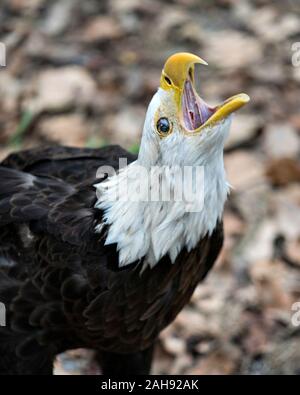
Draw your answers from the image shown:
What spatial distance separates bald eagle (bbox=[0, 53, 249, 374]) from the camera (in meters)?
2.74

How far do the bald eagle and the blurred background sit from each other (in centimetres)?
73

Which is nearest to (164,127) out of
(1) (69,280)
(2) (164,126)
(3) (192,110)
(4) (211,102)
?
(2) (164,126)

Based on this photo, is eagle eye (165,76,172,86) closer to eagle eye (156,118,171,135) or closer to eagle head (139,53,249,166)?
eagle head (139,53,249,166)

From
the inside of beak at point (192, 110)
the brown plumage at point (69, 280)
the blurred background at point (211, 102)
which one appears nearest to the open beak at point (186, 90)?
the inside of beak at point (192, 110)

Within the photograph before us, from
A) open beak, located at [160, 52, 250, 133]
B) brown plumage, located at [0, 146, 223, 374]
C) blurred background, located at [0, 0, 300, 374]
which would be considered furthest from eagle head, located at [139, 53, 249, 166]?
blurred background, located at [0, 0, 300, 374]

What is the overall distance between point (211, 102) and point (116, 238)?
2536 millimetres

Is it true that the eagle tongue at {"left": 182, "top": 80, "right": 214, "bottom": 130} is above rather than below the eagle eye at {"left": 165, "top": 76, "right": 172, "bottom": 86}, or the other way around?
below

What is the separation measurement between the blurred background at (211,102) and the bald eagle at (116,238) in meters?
0.73

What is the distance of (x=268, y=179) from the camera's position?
4.71 metres

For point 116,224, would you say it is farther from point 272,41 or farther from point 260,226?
point 272,41

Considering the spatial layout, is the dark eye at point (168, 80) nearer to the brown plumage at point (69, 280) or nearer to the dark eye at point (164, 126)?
the dark eye at point (164, 126)

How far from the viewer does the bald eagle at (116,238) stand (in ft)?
8.98

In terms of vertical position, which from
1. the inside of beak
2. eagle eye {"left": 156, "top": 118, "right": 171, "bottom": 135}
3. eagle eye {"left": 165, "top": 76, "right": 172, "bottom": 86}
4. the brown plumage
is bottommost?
the brown plumage

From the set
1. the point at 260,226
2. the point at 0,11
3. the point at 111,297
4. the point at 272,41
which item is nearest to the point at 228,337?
the point at 260,226
